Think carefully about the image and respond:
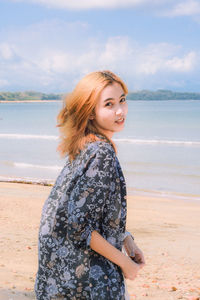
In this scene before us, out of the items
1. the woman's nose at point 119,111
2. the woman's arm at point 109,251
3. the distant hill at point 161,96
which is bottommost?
the woman's arm at point 109,251

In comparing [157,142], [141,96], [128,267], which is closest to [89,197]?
[128,267]

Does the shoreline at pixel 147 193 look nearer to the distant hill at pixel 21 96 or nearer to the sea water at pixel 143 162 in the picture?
the sea water at pixel 143 162

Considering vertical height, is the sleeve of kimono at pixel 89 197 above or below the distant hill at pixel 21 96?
below

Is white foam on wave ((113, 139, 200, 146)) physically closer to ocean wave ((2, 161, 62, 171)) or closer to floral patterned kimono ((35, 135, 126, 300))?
ocean wave ((2, 161, 62, 171))

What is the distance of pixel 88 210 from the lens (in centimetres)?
183

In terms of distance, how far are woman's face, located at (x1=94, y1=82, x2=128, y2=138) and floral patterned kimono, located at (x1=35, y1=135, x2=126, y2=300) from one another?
0.11 metres

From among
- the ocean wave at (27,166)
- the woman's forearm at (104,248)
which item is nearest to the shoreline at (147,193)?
the ocean wave at (27,166)

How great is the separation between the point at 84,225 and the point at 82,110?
0.54 meters

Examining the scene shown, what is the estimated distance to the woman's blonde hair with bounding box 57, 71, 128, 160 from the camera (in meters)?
2.02

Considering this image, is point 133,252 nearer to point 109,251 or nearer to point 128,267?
point 128,267

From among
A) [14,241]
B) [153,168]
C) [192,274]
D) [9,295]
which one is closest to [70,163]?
[9,295]

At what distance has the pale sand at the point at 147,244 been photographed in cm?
495

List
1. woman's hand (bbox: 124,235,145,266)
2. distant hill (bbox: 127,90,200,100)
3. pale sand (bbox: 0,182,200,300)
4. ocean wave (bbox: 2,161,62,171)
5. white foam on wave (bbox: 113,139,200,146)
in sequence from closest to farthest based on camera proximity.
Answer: woman's hand (bbox: 124,235,145,266) → pale sand (bbox: 0,182,200,300) → ocean wave (bbox: 2,161,62,171) → white foam on wave (bbox: 113,139,200,146) → distant hill (bbox: 127,90,200,100)

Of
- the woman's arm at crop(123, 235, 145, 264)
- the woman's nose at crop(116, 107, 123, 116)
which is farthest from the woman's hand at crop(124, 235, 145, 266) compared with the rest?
the woman's nose at crop(116, 107, 123, 116)
